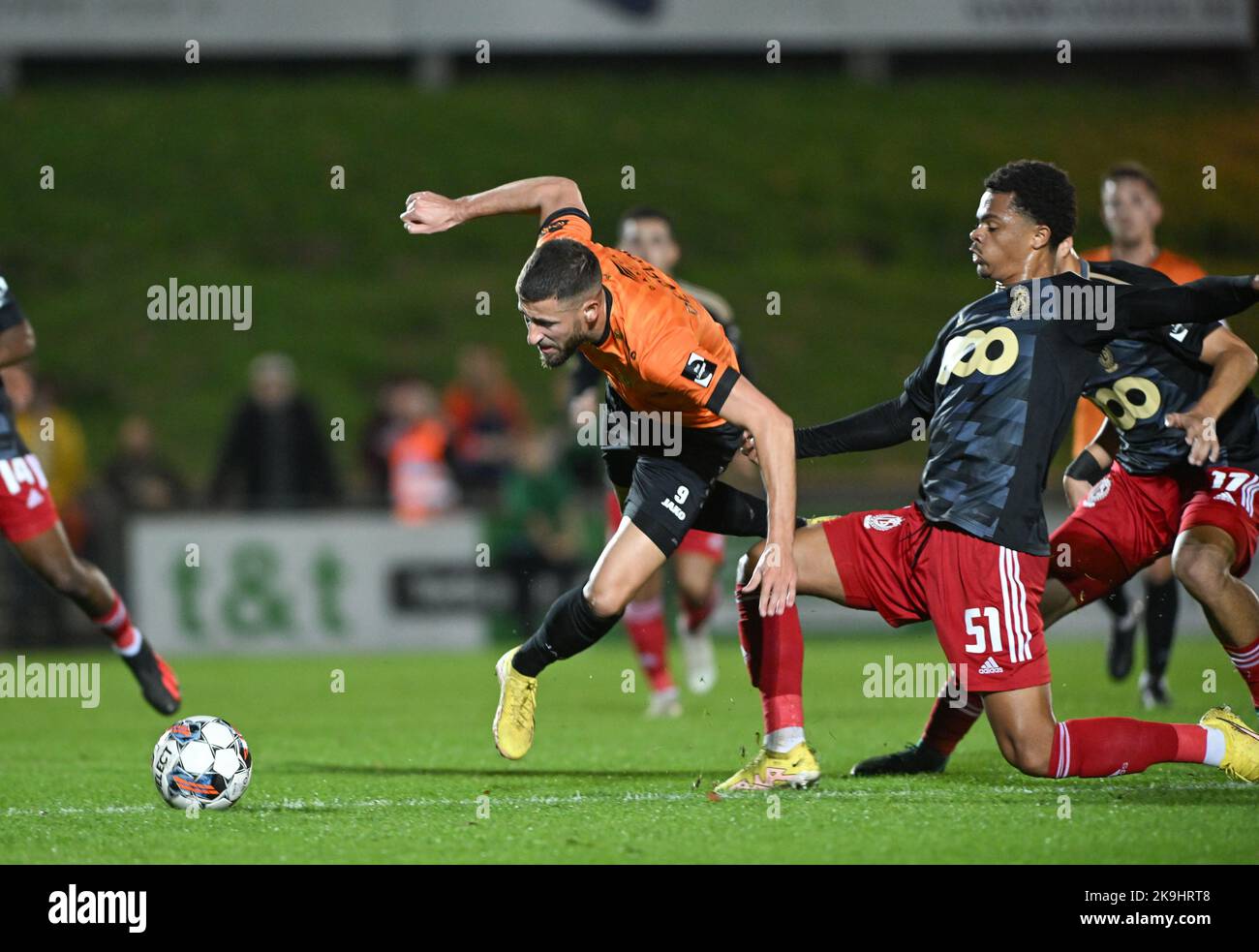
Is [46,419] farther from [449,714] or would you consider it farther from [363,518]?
[449,714]

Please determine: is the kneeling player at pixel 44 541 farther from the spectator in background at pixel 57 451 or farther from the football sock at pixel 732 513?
the spectator in background at pixel 57 451

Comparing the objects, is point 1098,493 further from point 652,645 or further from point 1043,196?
point 652,645

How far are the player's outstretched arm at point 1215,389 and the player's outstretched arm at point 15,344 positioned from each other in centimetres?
468

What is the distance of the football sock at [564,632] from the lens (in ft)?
19.0

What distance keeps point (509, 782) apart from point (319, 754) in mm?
1369

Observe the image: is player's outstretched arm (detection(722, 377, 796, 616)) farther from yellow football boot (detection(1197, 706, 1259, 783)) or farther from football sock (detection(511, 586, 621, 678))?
yellow football boot (detection(1197, 706, 1259, 783))

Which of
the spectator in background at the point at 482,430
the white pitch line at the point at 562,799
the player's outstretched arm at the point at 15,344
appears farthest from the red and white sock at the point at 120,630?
the spectator in background at the point at 482,430

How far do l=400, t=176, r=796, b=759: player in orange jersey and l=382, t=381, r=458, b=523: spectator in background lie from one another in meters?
7.58

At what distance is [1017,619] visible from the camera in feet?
17.0

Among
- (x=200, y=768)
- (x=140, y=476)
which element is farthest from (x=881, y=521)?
(x=140, y=476)

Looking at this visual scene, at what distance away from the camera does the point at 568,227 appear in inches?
225
